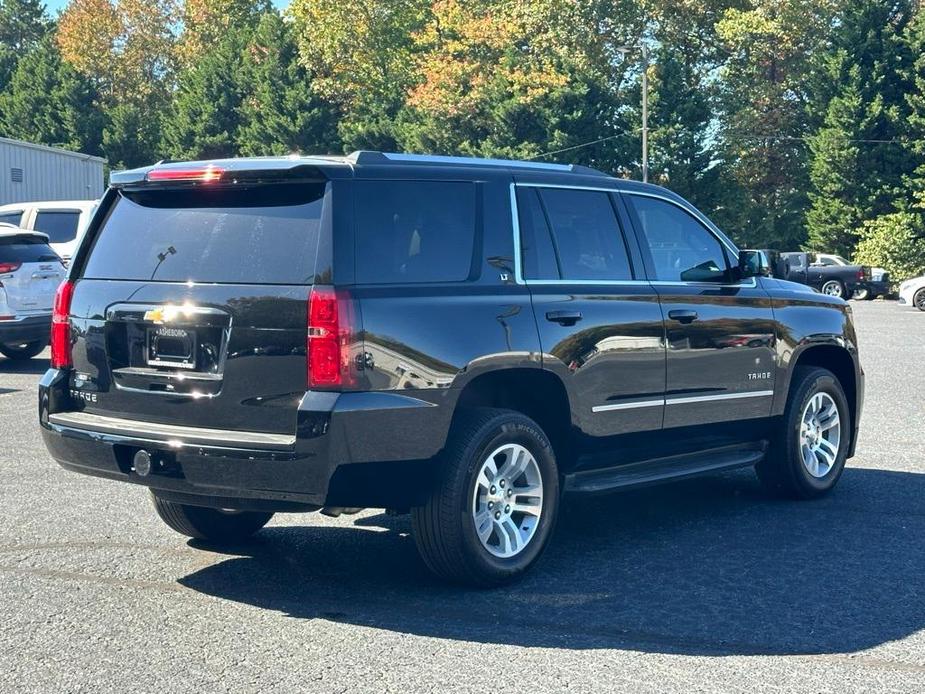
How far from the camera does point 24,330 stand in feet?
49.6

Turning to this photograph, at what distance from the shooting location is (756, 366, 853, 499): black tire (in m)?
7.72

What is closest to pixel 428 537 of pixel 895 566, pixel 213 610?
pixel 213 610

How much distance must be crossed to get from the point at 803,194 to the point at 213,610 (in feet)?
175

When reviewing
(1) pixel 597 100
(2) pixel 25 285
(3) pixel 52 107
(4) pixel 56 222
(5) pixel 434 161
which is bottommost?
(2) pixel 25 285

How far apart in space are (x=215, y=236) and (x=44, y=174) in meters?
37.0

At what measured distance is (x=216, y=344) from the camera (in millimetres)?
5391

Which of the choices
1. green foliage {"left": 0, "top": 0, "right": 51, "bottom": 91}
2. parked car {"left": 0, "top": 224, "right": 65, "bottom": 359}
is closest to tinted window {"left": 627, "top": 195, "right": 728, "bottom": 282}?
parked car {"left": 0, "top": 224, "right": 65, "bottom": 359}

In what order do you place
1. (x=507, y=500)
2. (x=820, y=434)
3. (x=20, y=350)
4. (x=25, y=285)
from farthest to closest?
(x=20, y=350)
(x=25, y=285)
(x=820, y=434)
(x=507, y=500)

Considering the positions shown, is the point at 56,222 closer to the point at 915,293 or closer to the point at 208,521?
the point at 208,521

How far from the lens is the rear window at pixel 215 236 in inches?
211

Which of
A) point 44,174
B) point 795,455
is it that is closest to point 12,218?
point 795,455

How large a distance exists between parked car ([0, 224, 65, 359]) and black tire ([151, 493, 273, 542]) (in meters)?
9.12

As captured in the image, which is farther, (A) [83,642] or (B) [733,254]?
(B) [733,254]

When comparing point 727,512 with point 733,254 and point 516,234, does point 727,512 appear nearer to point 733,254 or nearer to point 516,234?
point 733,254
